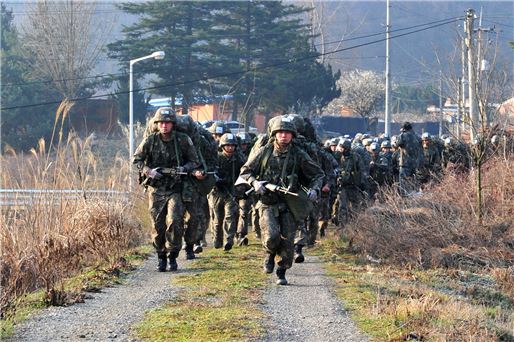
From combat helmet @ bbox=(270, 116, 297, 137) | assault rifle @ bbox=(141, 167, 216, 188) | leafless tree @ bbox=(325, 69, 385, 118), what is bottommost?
assault rifle @ bbox=(141, 167, 216, 188)

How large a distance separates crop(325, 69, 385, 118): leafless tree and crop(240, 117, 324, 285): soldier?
198ft

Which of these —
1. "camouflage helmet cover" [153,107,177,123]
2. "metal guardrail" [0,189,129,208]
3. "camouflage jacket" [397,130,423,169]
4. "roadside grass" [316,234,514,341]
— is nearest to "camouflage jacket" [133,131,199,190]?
"camouflage helmet cover" [153,107,177,123]

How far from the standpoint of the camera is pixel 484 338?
9070mm

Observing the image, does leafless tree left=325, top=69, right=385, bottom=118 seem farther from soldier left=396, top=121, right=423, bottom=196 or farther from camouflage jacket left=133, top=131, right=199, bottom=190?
camouflage jacket left=133, top=131, right=199, bottom=190

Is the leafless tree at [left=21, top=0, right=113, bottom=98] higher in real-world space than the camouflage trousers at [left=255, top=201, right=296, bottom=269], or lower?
higher

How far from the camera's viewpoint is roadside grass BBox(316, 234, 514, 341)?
30.7 feet

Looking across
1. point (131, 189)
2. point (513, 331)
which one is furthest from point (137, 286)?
point (131, 189)

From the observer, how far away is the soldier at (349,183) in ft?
66.5

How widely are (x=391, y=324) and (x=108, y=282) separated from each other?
13.2 feet

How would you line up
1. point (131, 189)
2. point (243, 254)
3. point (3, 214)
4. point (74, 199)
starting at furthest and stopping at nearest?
point (131, 189) < point (243, 254) < point (74, 199) < point (3, 214)

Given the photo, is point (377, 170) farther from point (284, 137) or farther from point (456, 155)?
point (284, 137)

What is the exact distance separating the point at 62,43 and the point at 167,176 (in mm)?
43482

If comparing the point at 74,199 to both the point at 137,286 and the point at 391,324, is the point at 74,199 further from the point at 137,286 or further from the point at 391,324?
the point at 391,324

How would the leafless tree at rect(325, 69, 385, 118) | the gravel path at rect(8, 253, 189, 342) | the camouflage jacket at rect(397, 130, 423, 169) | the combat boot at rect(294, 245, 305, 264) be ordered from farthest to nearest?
the leafless tree at rect(325, 69, 385, 118) → the camouflage jacket at rect(397, 130, 423, 169) → the combat boot at rect(294, 245, 305, 264) → the gravel path at rect(8, 253, 189, 342)
